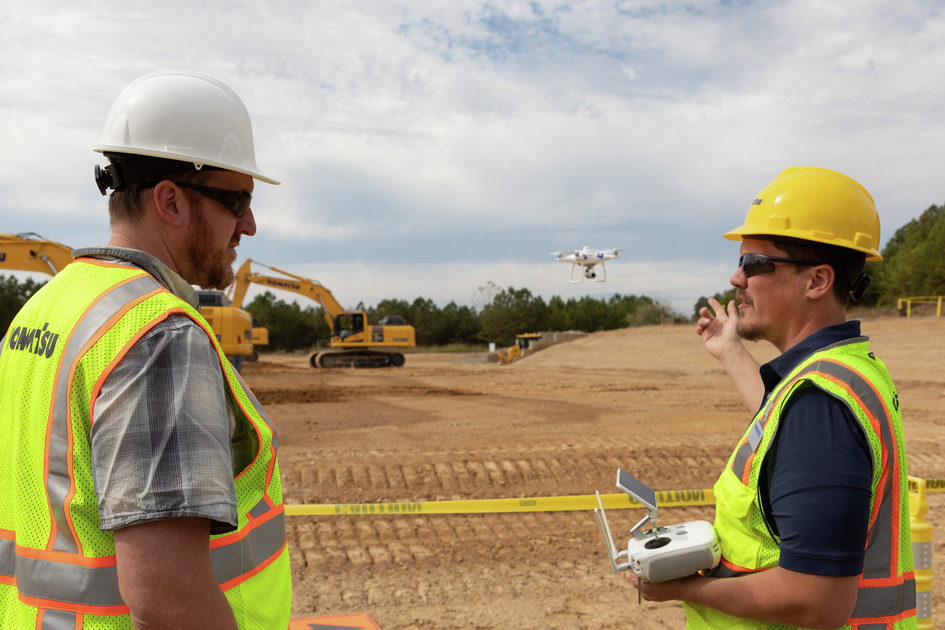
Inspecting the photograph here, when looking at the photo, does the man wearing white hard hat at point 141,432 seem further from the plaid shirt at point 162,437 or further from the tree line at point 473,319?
the tree line at point 473,319

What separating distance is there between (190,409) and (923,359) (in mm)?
28427

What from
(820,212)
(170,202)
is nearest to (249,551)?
(170,202)

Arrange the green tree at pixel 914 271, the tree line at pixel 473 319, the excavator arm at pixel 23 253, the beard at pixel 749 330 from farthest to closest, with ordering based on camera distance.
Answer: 1. the tree line at pixel 473 319
2. the green tree at pixel 914 271
3. the excavator arm at pixel 23 253
4. the beard at pixel 749 330

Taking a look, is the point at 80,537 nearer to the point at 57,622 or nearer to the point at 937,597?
the point at 57,622

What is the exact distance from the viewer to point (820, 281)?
2111mm

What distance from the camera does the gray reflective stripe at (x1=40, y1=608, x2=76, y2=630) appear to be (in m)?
1.36

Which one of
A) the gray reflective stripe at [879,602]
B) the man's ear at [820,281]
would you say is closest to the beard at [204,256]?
the man's ear at [820,281]

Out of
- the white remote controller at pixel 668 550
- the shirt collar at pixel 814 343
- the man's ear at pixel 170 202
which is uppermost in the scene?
the man's ear at pixel 170 202

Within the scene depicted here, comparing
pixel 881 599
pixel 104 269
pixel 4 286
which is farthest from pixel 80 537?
pixel 4 286

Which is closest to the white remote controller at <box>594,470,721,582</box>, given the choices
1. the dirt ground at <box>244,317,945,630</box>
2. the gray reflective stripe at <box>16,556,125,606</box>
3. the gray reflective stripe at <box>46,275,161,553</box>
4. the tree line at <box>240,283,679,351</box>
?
the gray reflective stripe at <box>16,556,125,606</box>

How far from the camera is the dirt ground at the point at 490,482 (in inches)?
211

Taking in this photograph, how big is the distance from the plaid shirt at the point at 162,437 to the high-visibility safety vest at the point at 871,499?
1418 mm

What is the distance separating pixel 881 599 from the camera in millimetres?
1813

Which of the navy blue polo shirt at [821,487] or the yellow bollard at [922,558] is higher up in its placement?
the navy blue polo shirt at [821,487]
